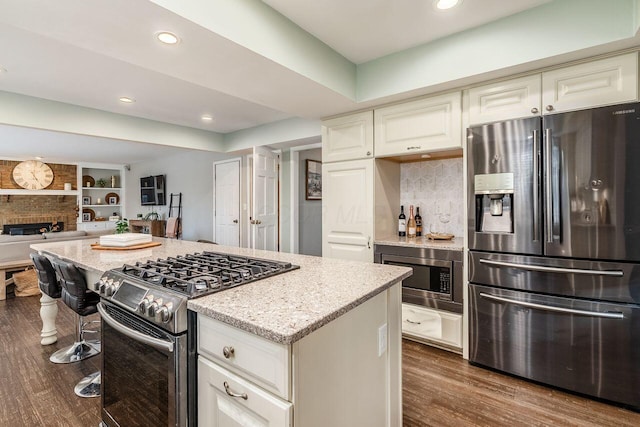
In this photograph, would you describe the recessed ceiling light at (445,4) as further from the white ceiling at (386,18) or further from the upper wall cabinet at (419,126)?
the upper wall cabinet at (419,126)

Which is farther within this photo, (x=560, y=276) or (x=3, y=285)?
(x=3, y=285)

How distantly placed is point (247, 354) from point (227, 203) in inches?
195

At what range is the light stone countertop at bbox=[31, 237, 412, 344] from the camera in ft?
3.02

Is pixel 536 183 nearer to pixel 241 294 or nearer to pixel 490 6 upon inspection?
pixel 490 6

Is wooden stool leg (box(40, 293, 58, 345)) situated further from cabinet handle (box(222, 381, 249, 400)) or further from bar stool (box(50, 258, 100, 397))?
cabinet handle (box(222, 381, 249, 400))

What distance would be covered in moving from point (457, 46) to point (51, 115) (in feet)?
13.3

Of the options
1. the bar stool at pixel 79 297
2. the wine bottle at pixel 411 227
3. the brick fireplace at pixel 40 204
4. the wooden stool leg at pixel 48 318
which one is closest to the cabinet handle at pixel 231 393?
the bar stool at pixel 79 297

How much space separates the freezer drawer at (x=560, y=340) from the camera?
1836mm

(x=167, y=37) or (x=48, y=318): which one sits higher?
(x=167, y=37)

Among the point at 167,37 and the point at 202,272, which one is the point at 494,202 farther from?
the point at 167,37

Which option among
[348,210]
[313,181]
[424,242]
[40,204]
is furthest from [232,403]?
[40,204]

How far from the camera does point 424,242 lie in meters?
2.72

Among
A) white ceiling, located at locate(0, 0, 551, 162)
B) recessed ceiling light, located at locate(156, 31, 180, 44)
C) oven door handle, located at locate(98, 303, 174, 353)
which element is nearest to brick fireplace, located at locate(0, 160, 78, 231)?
white ceiling, located at locate(0, 0, 551, 162)

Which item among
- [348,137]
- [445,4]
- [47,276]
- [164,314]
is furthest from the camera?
[348,137]
